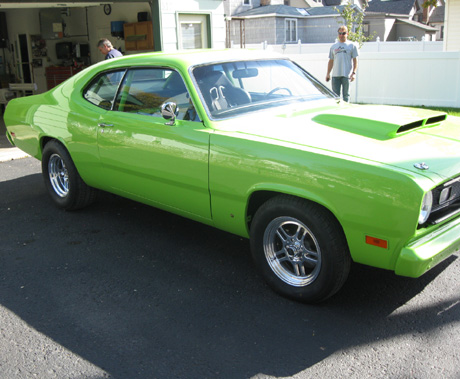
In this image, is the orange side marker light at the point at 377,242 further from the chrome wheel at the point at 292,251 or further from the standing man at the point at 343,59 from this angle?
the standing man at the point at 343,59

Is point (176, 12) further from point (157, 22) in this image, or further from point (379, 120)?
point (379, 120)

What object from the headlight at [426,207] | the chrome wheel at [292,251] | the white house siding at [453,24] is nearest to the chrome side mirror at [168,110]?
the chrome wheel at [292,251]

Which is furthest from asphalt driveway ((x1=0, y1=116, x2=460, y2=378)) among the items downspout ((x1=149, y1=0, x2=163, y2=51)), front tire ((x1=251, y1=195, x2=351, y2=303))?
downspout ((x1=149, y1=0, x2=163, y2=51))

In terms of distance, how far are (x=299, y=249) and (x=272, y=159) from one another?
655mm

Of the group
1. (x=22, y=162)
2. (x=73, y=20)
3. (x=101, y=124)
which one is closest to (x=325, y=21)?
(x=73, y=20)

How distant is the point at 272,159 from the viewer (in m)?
3.53

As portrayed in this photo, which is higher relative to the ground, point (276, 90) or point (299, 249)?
point (276, 90)

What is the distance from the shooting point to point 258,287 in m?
3.93

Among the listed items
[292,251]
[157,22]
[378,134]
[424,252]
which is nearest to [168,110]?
[292,251]

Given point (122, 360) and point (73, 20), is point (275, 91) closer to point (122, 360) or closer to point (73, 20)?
point (122, 360)

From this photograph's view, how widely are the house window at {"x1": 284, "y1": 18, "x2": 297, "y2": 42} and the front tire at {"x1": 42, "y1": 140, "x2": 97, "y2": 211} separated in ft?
118

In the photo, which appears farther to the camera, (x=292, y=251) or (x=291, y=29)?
(x=291, y=29)

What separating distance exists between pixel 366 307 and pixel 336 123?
4.48 ft

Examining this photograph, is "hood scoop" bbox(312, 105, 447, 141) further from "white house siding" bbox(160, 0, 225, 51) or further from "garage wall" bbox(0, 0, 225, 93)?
"garage wall" bbox(0, 0, 225, 93)
